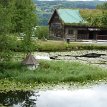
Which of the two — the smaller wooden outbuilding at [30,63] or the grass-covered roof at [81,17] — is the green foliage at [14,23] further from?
the grass-covered roof at [81,17]

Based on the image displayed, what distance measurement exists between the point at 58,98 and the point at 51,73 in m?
5.55

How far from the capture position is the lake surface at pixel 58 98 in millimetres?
26438

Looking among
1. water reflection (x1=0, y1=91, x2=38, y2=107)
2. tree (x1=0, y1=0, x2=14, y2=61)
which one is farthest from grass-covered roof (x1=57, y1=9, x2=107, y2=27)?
water reflection (x1=0, y1=91, x2=38, y2=107)

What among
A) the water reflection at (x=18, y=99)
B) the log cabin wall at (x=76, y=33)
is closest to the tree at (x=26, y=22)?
the water reflection at (x=18, y=99)

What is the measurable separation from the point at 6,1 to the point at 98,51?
72.0 feet

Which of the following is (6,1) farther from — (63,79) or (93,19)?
(93,19)

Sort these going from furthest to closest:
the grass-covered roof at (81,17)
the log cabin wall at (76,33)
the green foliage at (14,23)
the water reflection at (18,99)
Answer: the log cabin wall at (76,33) < the grass-covered roof at (81,17) < the green foliage at (14,23) < the water reflection at (18,99)

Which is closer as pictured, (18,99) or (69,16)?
(18,99)

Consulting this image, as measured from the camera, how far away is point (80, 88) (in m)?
31.0

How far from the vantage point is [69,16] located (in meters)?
70.6

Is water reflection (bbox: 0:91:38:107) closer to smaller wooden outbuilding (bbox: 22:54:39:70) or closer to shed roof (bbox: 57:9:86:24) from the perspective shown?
smaller wooden outbuilding (bbox: 22:54:39:70)

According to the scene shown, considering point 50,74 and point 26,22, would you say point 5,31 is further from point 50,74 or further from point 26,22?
point 50,74

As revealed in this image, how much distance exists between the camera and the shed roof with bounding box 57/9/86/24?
6975cm

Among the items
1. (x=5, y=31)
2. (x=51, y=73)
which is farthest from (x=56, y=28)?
(x=51, y=73)
